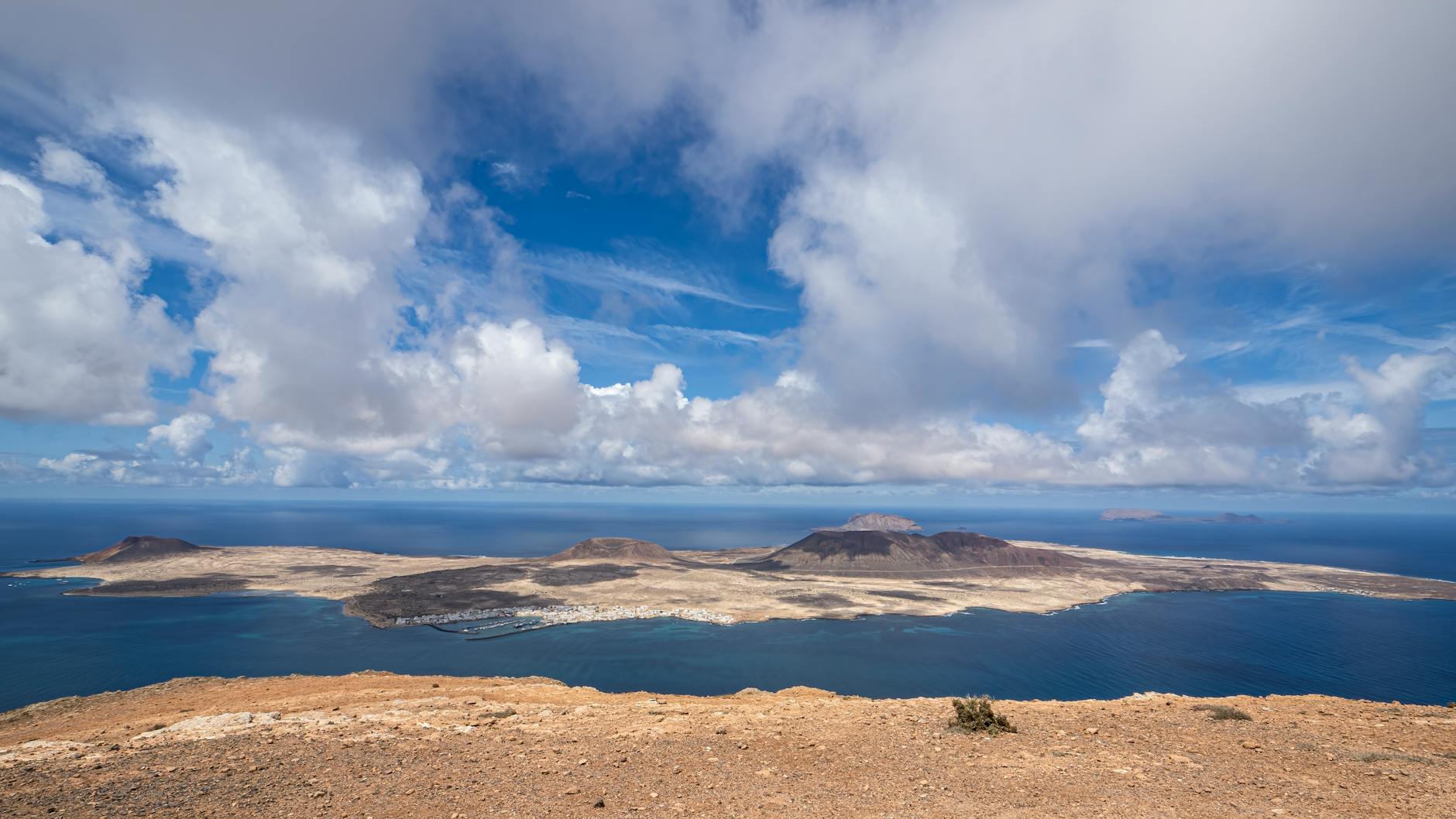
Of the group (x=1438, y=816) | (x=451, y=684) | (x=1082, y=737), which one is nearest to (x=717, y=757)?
(x=1082, y=737)

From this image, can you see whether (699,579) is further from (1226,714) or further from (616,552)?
(1226,714)

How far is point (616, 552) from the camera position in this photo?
15200 centimetres

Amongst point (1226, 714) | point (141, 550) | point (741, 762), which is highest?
point (1226, 714)

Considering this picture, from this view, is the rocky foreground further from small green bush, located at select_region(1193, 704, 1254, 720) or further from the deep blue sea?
the deep blue sea

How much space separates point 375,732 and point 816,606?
289ft

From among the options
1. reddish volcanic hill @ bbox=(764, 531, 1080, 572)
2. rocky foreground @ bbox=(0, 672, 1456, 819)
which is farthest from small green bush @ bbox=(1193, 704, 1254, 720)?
reddish volcanic hill @ bbox=(764, 531, 1080, 572)

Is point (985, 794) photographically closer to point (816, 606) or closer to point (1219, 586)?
point (816, 606)

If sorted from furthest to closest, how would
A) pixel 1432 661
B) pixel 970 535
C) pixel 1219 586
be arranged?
pixel 970 535 < pixel 1219 586 < pixel 1432 661

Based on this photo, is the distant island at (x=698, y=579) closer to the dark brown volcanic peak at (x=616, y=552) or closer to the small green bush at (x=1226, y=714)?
the dark brown volcanic peak at (x=616, y=552)

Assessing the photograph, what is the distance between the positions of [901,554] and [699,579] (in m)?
65.8

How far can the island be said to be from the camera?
97062 mm

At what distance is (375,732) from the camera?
2062 centimetres

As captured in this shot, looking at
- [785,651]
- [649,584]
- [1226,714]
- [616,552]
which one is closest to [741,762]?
[1226,714]

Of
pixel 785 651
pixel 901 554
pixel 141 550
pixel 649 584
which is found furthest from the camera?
pixel 901 554
